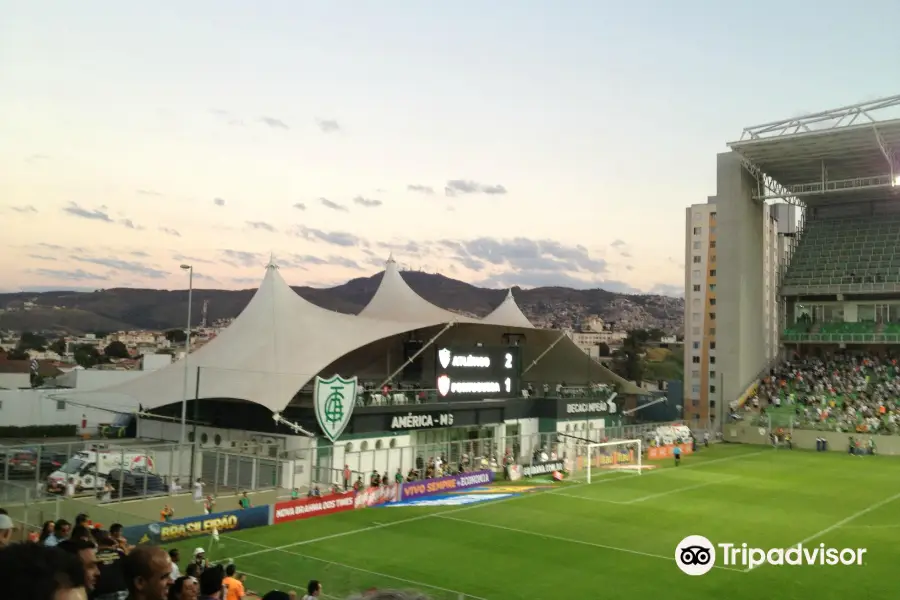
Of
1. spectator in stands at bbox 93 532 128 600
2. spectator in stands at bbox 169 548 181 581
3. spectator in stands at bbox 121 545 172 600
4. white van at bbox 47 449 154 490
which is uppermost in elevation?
spectator in stands at bbox 121 545 172 600

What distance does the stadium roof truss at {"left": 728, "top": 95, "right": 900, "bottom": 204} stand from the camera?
55.2 meters

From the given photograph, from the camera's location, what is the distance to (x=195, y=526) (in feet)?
75.7

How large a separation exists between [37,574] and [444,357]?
38.9 meters

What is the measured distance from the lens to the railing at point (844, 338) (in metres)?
62.8

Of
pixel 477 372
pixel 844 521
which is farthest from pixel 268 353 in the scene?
pixel 844 521

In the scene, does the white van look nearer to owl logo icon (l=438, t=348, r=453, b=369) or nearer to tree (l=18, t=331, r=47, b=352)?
owl logo icon (l=438, t=348, r=453, b=369)

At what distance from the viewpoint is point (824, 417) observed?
181 feet

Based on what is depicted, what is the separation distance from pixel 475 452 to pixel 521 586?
24.3 m

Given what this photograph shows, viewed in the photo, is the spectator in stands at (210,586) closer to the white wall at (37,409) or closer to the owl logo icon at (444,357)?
the owl logo icon at (444,357)

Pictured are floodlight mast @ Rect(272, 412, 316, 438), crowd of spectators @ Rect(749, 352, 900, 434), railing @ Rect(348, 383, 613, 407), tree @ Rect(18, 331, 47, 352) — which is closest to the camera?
floodlight mast @ Rect(272, 412, 316, 438)

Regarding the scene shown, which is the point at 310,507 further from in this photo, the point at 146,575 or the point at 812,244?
the point at 812,244

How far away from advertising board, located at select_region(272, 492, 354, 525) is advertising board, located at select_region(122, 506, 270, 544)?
1.70 ft

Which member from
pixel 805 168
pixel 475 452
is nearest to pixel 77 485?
pixel 475 452

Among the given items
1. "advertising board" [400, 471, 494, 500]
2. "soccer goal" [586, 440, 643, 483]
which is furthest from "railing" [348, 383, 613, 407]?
"soccer goal" [586, 440, 643, 483]
